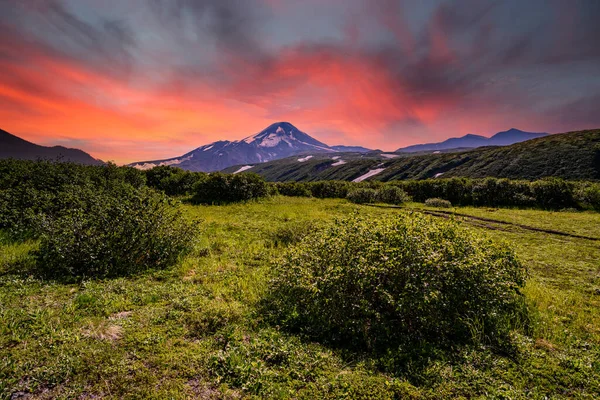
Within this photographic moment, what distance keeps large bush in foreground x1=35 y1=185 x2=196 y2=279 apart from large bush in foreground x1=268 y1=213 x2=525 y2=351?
587 cm

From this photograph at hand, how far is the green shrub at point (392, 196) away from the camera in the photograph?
35.3 meters

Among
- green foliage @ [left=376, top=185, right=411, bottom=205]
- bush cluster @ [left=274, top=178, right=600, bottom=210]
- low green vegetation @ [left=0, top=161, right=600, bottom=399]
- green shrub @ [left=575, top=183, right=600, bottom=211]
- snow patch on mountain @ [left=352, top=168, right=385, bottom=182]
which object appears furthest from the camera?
snow patch on mountain @ [left=352, top=168, right=385, bottom=182]

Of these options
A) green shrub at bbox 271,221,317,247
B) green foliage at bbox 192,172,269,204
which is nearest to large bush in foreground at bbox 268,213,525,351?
green shrub at bbox 271,221,317,247

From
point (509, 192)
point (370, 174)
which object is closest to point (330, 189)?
point (509, 192)

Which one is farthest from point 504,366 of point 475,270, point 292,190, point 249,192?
point 292,190

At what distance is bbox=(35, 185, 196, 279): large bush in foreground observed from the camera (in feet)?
26.8

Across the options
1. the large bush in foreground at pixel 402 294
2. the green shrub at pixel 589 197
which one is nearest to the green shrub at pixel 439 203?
the green shrub at pixel 589 197

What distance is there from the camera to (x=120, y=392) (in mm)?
3896

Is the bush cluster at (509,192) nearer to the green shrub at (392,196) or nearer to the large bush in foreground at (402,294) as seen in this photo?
the green shrub at (392,196)

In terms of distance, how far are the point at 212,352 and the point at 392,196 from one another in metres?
34.5

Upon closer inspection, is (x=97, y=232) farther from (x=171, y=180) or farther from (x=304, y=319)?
(x=171, y=180)

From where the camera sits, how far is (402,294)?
208 inches

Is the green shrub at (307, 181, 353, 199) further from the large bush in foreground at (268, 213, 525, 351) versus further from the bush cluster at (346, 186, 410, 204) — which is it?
the large bush in foreground at (268, 213, 525, 351)

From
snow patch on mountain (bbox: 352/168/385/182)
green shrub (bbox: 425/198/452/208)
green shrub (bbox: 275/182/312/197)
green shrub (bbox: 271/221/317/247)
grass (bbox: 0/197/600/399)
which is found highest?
snow patch on mountain (bbox: 352/168/385/182)
